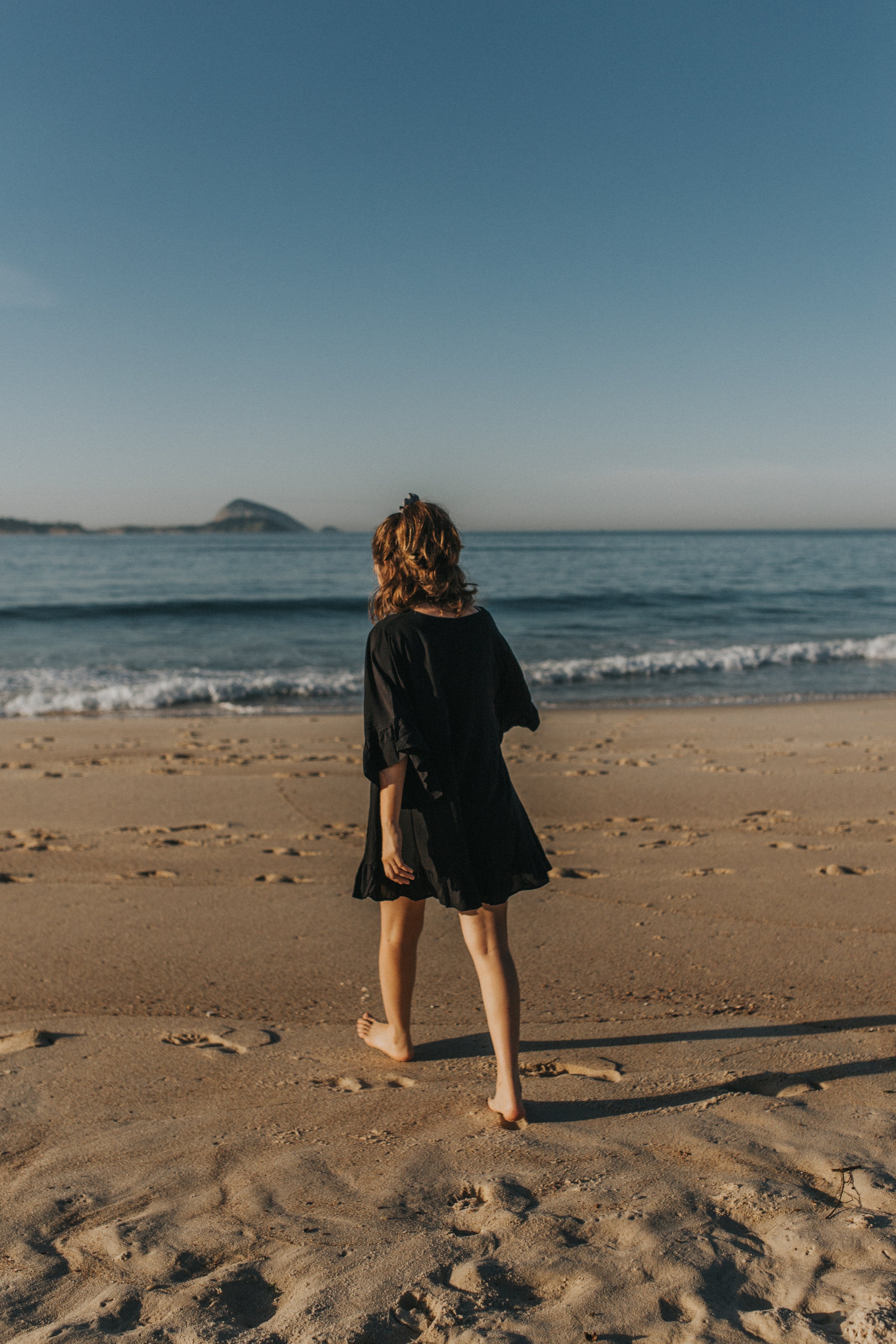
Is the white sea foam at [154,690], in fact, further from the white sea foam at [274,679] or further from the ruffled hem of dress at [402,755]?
the ruffled hem of dress at [402,755]

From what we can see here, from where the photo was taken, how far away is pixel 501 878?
8.32 ft

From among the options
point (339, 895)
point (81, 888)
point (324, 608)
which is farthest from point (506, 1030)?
point (324, 608)

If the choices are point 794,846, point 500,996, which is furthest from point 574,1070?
point 794,846

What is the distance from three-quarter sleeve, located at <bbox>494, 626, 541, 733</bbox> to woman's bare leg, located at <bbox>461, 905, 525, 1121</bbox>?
55cm

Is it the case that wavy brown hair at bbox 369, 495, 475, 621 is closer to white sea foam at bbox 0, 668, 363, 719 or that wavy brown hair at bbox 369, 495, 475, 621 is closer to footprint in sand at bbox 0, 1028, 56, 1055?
footprint in sand at bbox 0, 1028, 56, 1055

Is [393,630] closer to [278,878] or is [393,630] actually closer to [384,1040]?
[384,1040]

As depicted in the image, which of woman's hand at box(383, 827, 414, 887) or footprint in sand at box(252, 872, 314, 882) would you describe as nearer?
woman's hand at box(383, 827, 414, 887)

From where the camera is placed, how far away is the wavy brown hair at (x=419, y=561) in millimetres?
2426

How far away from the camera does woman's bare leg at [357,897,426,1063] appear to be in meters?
2.77

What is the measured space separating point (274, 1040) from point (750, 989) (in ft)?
5.98

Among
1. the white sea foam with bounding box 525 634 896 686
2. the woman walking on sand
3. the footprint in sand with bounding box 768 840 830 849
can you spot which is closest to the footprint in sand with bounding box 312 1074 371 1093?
the woman walking on sand

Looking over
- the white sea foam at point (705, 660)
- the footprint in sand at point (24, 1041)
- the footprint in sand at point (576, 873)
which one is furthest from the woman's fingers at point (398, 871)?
the white sea foam at point (705, 660)

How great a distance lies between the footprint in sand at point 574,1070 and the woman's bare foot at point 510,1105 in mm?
277

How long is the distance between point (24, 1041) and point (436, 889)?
5.29 feet
